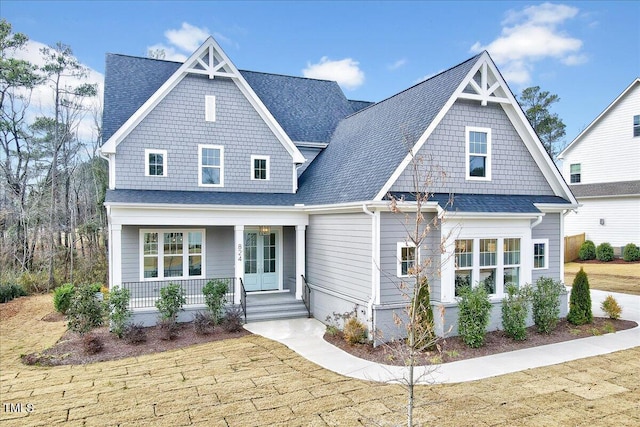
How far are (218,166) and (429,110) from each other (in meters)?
7.69

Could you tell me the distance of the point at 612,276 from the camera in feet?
68.8

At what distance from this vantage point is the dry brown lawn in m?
6.67

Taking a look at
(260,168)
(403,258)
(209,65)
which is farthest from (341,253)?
(209,65)

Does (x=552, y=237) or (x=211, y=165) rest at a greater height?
(x=211, y=165)

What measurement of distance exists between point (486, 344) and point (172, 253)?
33.9 ft

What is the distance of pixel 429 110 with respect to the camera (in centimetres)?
1212

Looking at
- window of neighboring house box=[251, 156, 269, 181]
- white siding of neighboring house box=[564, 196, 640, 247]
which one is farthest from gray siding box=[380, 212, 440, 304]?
white siding of neighboring house box=[564, 196, 640, 247]

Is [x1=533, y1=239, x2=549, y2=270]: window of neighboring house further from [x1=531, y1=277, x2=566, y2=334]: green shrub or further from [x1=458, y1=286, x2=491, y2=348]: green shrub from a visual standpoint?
[x1=458, y1=286, x2=491, y2=348]: green shrub

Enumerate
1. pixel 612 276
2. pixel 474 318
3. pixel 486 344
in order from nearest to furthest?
1. pixel 474 318
2. pixel 486 344
3. pixel 612 276

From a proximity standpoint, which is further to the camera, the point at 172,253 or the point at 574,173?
the point at 574,173

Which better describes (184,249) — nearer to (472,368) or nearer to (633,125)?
(472,368)

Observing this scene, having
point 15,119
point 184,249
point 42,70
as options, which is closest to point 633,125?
point 184,249

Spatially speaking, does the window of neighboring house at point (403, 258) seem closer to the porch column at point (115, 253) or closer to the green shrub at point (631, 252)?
the porch column at point (115, 253)

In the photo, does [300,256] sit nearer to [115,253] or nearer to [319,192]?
[319,192]
